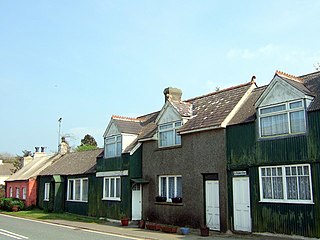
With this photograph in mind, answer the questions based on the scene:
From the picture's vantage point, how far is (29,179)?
3969 cm

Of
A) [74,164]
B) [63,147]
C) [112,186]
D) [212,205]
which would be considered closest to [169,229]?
[212,205]

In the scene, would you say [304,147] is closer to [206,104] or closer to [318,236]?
[318,236]

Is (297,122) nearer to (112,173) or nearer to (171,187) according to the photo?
(171,187)

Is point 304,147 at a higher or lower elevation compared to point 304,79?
lower

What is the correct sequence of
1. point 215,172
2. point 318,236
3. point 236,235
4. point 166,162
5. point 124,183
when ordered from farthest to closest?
point 124,183 → point 166,162 → point 215,172 → point 236,235 → point 318,236

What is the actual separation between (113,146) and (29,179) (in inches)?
650

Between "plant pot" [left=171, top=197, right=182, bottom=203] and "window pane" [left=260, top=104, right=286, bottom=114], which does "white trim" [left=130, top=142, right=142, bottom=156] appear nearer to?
"plant pot" [left=171, top=197, right=182, bottom=203]

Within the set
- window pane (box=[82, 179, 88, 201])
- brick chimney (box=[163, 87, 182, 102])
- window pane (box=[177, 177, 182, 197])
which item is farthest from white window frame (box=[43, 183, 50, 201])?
window pane (box=[177, 177, 182, 197])

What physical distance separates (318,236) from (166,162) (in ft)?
33.4

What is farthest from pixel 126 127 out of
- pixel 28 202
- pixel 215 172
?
pixel 28 202

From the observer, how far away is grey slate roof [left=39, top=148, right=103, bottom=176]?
106ft

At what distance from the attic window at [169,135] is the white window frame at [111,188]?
4945 mm

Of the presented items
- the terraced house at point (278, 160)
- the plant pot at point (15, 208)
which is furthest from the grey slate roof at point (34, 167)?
the terraced house at point (278, 160)

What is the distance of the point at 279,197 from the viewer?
1661 centimetres
